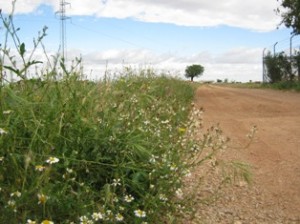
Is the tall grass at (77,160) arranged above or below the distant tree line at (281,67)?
below

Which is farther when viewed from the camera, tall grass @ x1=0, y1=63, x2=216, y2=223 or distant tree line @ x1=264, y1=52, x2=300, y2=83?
distant tree line @ x1=264, y1=52, x2=300, y2=83

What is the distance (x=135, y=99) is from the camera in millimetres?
4191

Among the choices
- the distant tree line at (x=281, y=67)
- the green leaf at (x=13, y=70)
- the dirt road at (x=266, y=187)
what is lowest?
the dirt road at (x=266, y=187)

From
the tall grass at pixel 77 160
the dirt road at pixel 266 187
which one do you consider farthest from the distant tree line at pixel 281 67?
the tall grass at pixel 77 160

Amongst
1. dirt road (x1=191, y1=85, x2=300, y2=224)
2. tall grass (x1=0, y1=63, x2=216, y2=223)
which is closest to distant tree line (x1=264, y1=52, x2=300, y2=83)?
dirt road (x1=191, y1=85, x2=300, y2=224)

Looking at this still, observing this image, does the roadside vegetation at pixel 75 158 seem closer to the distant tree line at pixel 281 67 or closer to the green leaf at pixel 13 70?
the green leaf at pixel 13 70

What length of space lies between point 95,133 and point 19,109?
1.73 ft

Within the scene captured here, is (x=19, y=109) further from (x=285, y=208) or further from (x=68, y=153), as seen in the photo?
(x=285, y=208)

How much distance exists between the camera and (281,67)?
3478 centimetres

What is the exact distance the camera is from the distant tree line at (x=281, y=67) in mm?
32312

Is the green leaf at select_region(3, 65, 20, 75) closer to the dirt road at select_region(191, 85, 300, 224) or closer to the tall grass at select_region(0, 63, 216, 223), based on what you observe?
the tall grass at select_region(0, 63, 216, 223)

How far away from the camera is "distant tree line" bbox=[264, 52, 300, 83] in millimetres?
32312

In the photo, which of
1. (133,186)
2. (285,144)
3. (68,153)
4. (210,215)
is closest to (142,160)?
(133,186)

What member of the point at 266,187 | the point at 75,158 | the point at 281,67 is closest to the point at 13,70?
the point at 75,158
